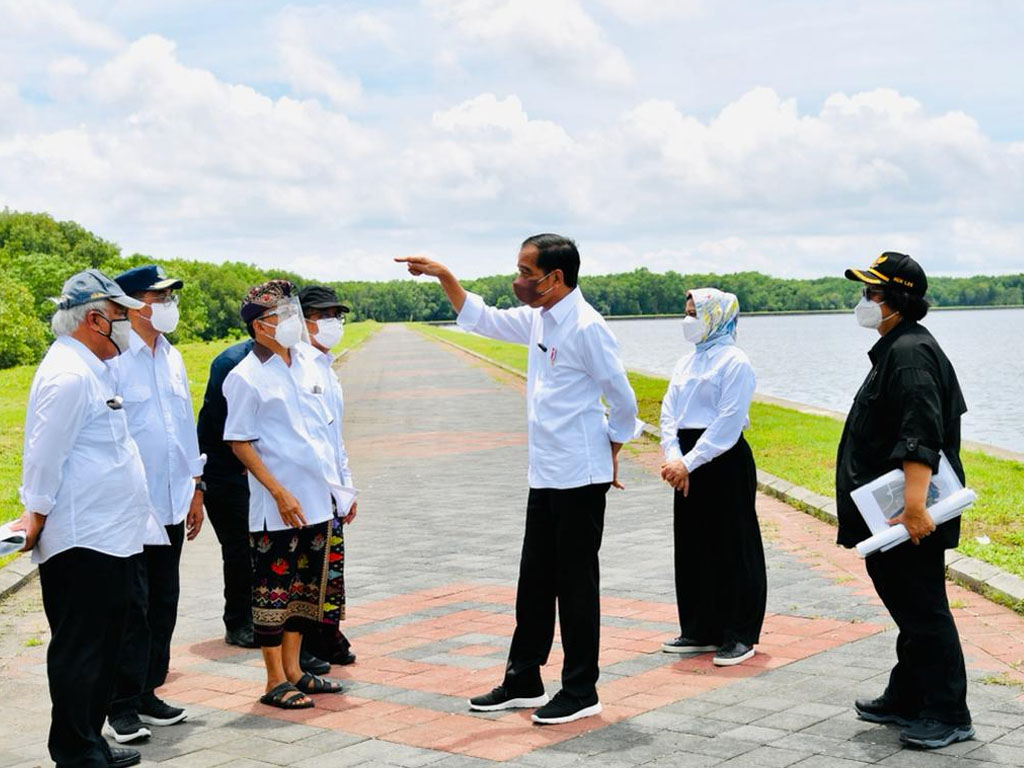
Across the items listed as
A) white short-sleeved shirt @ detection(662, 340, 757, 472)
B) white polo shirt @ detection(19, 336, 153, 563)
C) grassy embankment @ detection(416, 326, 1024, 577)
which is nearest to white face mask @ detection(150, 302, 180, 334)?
white polo shirt @ detection(19, 336, 153, 563)

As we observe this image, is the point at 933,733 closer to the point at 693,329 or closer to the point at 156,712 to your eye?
the point at 693,329

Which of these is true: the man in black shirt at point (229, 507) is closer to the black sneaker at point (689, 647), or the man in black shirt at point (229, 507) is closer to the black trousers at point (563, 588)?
the black trousers at point (563, 588)

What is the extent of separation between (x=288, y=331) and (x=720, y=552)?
8.12 ft

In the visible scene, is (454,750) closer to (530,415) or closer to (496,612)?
(530,415)

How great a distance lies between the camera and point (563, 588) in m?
5.47

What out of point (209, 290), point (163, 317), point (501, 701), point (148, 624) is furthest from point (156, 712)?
point (209, 290)

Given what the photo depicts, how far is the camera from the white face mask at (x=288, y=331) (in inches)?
224

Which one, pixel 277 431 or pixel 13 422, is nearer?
pixel 277 431

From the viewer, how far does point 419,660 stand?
6332 mm

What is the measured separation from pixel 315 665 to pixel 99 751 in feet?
5.16

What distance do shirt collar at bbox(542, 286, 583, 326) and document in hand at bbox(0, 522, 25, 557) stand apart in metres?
2.36

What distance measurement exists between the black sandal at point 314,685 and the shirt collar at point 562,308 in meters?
2.01

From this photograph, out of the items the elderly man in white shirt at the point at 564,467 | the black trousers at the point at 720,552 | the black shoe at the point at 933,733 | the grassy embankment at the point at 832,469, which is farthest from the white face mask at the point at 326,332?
the grassy embankment at the point at 832,469

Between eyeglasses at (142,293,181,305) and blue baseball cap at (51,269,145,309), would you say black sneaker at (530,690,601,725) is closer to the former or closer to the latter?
blue baseball cap at (51,269,145,309)
